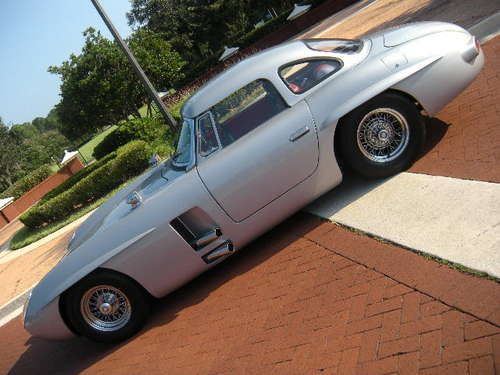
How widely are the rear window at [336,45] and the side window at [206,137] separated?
1.28 metres

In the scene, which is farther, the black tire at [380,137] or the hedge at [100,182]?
the hedge at [100,182]

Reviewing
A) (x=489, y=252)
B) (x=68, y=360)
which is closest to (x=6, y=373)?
(x=68, y=360)

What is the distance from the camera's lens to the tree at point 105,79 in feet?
Result: 61.8

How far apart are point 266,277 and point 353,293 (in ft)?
3.56

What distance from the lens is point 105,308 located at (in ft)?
14.9

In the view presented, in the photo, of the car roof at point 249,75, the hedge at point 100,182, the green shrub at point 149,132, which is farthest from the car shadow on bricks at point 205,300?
the green shrub at point 149,132

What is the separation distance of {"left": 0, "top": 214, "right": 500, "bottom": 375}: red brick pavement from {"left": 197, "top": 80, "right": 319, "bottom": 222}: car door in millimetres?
607

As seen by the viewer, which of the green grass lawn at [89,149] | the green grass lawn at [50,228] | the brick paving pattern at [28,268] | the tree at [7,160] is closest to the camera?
the brick paving pattern at [28,268]

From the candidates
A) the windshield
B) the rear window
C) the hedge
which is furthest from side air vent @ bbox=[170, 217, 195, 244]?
the hedge

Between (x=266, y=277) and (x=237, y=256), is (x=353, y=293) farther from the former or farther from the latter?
(x=237, y=256)

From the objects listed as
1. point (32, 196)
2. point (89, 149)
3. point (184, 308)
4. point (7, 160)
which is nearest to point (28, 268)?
point (184, 308)

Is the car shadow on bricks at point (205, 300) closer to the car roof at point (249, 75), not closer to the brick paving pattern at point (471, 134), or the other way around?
the brick paving pattern at point (471, 134)

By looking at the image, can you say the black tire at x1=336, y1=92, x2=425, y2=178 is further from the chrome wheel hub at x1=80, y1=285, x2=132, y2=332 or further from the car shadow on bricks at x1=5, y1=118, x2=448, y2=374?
the chrome wheel hub at x1=80, y1=285, x2=132, y2=332

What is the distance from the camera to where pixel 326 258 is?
4.11 m
